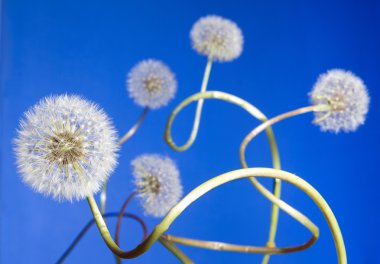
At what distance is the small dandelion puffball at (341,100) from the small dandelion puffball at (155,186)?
0.15 m

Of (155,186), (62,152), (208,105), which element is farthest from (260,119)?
(208,105)

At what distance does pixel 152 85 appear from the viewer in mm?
500

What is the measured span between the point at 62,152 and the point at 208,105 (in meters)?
0.74

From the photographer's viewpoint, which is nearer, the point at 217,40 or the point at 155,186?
the point at 155,186

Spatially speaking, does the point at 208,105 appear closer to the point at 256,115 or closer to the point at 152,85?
the point at 152,85

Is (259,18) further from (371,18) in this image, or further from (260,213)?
(260,213)

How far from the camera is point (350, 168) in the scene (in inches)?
35.7

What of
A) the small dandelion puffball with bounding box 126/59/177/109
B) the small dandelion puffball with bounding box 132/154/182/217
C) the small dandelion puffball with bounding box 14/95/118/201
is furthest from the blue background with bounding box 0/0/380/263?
the small dandelion puffball with bounding box 14/95/118/201

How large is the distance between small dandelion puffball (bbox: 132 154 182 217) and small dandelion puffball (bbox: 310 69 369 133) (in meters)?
0.15

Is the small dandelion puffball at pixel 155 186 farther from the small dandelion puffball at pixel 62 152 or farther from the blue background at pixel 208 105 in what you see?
the blue background at pixel 208 105

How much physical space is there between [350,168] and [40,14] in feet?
2.35

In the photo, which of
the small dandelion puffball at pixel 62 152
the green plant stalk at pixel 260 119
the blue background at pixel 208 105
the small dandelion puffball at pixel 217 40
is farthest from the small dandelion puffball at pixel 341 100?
the blue background at pixel 208 105

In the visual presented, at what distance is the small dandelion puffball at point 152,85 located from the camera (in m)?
0.50

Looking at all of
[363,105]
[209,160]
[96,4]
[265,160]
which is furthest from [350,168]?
[96,4]
